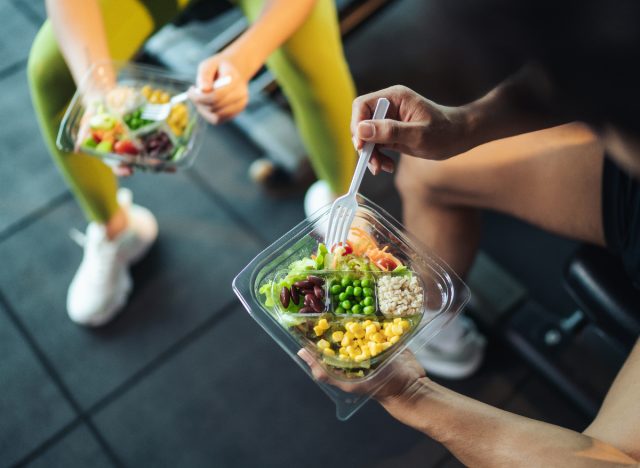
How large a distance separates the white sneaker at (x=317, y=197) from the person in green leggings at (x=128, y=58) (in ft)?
0.11

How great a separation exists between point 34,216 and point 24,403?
19.3 inches

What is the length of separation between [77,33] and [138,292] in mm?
642

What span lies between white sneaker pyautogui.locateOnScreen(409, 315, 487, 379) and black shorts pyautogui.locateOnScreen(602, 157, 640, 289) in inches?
17.2

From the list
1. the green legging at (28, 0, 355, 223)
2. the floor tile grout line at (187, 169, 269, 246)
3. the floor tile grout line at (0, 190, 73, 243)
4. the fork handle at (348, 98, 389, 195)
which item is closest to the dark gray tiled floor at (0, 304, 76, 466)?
the floor tile grout line at (0, 190, 73, 243)

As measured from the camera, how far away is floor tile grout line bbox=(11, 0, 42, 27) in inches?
66.5

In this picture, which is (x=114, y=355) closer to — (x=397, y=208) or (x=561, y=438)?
(x=397, y=208)

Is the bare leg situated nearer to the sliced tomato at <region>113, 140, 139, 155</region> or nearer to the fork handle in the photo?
the fork handle

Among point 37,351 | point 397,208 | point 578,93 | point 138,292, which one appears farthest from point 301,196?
point 578,93

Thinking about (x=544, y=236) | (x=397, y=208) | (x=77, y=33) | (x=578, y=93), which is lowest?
(x=544, y=236)

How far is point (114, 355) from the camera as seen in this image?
131cm

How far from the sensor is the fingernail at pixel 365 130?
688mm

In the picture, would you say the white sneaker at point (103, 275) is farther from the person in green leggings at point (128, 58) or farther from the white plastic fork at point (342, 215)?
the white plastic fork at point (342, 215)

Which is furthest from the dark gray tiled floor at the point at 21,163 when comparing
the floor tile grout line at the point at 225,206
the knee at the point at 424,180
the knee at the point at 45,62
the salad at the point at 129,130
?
the knee at the point at 424,180

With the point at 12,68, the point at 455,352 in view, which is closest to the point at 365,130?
the point at 455,352
